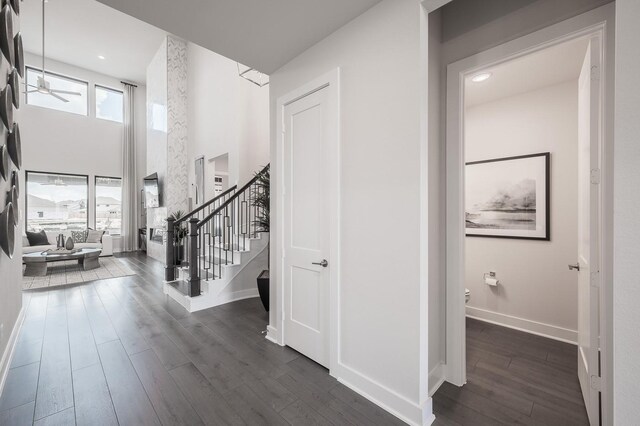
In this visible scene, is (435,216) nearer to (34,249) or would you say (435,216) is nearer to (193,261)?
(193,261)

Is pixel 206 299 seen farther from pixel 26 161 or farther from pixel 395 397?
pixel 26 161

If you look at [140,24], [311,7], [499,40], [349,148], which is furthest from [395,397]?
[140,24]

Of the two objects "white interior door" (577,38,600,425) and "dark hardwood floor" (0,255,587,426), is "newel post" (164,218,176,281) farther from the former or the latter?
"white interior door" (577,38,600,425)

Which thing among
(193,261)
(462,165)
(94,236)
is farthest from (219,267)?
(94,236)

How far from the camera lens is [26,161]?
724 cm

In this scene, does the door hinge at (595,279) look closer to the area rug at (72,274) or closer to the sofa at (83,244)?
the area rug at (72,274)

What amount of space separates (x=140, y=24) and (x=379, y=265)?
839 cm

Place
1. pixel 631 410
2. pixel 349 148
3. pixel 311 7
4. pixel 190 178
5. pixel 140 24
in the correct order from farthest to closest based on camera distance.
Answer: pixel 190 178 → pixel 140 24 → pixel 349 148 → pixel 311 7 → pixel 631 410

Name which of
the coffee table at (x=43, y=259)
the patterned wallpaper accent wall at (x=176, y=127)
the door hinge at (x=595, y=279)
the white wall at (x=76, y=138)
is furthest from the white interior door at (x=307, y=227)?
the white wall at (x=76, y=138)

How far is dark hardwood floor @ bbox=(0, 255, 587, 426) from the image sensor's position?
66.5 inches

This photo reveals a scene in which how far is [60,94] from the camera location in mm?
7918

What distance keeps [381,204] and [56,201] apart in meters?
10.1

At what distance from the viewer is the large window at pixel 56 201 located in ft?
24.2

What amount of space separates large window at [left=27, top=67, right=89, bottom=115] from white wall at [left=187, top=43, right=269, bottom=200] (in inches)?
166
